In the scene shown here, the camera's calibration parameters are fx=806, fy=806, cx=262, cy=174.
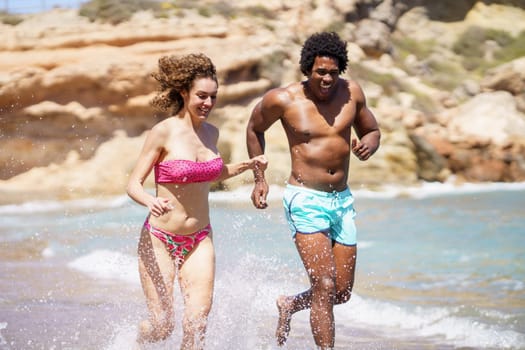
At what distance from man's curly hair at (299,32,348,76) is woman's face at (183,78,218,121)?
789 mm

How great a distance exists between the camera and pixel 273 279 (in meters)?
8.68

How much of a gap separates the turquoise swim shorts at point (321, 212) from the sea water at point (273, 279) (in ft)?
2.99

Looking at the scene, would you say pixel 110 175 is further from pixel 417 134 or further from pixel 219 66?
pixel 417 134

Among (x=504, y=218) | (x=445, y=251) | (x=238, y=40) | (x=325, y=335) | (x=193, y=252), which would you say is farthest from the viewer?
(x=238, y=40)

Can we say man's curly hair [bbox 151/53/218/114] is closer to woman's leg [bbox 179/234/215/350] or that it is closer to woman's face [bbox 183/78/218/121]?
woman's face [bbox 183/78/218/121]

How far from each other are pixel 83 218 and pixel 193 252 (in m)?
11.2

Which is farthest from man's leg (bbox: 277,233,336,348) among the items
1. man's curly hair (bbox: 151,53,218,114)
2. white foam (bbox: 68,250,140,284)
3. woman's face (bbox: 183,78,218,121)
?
white foam (bbox: 68,250,140,284)

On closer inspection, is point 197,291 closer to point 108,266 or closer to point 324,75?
→ point 324,75

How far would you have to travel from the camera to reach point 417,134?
70.2 feet

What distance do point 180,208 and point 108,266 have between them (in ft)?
17.5

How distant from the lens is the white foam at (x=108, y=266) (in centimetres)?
888

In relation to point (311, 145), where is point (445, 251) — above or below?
Result: below

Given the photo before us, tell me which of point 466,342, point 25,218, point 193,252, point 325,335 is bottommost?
point 25,218

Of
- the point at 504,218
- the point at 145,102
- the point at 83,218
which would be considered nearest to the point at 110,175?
the point at 145,102
